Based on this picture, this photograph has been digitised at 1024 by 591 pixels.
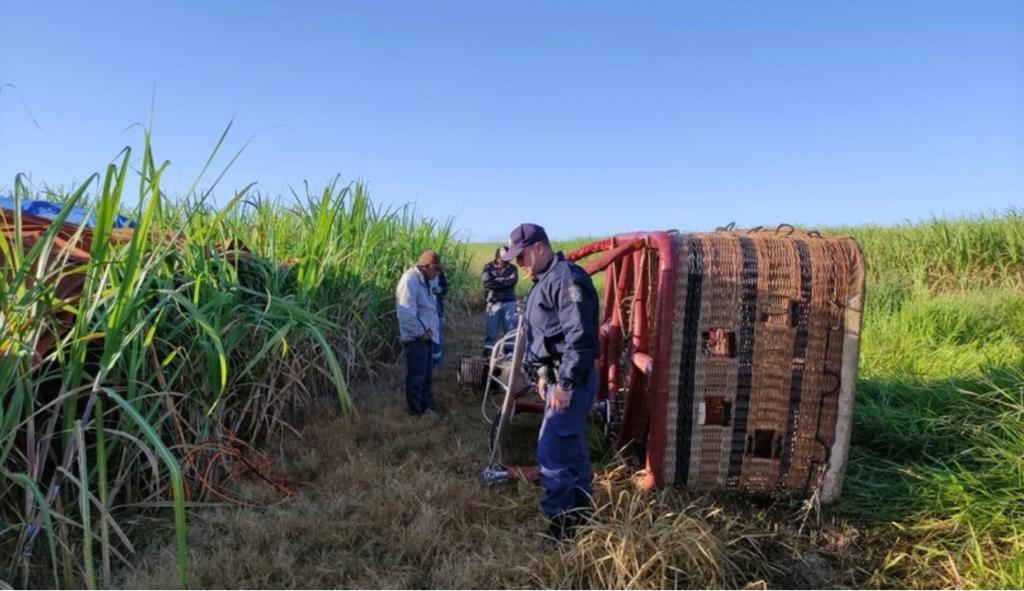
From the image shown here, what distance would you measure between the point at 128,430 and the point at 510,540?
204cm

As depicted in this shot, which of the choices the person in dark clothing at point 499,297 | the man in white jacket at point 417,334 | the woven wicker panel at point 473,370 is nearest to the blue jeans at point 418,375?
the man in white jacket at point 417,334

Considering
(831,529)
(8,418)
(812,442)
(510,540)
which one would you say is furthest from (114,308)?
(831,529)

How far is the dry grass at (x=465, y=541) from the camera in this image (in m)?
2.72

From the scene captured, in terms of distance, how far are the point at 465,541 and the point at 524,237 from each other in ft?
5.40

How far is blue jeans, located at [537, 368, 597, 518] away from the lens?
3.14m

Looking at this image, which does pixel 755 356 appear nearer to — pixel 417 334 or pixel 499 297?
pixel 417 334

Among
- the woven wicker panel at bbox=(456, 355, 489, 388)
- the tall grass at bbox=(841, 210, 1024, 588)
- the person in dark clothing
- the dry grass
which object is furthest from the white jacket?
the tall grass at bbox=(841, 210, 1024, 588)

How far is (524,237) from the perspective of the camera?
133 inches

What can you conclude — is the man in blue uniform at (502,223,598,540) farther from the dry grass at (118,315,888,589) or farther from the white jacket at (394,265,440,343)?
the white jacket at (394,265,440,343)

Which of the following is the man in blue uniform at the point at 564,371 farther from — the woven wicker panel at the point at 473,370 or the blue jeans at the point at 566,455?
the woven wicker panel at the point at 473,370

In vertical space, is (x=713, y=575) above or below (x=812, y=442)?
below

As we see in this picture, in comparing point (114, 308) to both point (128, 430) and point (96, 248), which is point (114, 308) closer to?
point (96, 248)

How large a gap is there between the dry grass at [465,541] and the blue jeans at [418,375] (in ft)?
4.09

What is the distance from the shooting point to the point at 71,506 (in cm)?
290
